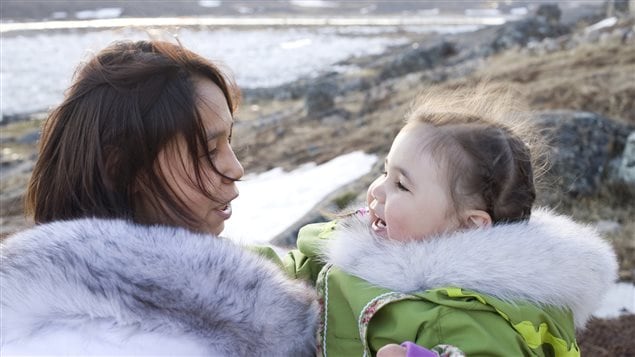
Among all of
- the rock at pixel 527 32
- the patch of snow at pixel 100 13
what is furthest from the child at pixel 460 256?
the patch of snow at pixel 100 13

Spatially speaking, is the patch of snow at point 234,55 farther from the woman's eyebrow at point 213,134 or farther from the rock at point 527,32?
the woman's eyebrow at point 213,134

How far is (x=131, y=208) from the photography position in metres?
1.93

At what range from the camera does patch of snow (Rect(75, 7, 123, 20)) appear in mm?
42375

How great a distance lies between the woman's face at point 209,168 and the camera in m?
1.97

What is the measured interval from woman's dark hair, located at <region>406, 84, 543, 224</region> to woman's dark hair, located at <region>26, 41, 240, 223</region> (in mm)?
748

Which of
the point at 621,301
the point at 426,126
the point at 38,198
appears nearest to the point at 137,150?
the point at 38,198

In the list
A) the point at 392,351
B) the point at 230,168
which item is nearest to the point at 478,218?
the point at 392,351

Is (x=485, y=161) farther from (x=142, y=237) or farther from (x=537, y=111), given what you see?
(x=537, y=111)

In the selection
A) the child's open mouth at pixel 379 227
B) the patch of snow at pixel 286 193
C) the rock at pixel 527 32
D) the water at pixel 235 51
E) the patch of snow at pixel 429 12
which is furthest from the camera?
the patch of snow at pixel 429 12

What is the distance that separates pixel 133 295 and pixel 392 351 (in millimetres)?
673

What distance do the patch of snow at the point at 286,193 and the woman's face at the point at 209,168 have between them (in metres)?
4.70

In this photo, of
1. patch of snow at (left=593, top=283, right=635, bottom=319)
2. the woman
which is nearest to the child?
the woman

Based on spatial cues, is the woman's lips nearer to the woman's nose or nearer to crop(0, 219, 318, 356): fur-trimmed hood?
the woman's nose

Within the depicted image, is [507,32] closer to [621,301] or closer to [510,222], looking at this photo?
[621,301]
